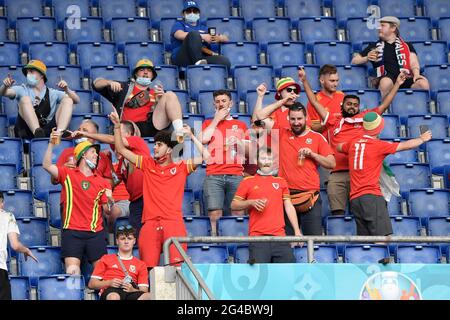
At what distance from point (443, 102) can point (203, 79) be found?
9.00 feet

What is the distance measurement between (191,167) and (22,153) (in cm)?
240

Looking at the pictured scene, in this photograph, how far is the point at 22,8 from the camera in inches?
786

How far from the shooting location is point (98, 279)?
14781 millimetres

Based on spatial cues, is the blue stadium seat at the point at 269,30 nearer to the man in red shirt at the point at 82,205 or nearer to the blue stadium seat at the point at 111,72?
the blue stadium seat at the point at 111,72

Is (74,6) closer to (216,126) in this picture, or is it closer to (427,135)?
(216,126)

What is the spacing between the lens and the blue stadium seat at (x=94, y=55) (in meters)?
19.2

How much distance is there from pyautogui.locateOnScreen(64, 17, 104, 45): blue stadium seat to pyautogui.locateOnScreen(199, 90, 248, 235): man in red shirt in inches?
130

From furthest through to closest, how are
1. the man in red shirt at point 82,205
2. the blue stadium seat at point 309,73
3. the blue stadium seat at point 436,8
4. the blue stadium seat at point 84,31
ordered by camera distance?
the blue stadium seat at point 436,8 → the blue stadium seat at point 84,31 → the blue stadium seat at point 309,73 → the man in red shirt at point 82,205

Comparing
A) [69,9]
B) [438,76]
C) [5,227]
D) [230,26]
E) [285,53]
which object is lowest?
[5,227]

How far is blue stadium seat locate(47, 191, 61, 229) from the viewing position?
16172mm

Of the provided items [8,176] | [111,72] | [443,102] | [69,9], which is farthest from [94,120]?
[443,102]

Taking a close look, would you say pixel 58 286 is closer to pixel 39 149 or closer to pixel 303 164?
pixel 39 149

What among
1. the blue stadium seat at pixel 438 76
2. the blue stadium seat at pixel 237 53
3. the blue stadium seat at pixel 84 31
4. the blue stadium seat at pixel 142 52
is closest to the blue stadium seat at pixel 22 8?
the blue stadium seat at pixel 84 31

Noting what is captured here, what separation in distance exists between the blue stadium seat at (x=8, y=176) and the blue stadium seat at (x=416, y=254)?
3828 millimetres
